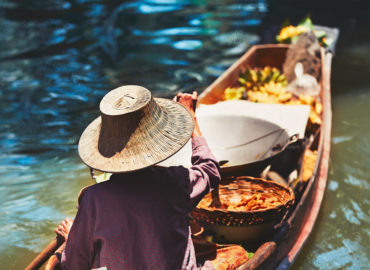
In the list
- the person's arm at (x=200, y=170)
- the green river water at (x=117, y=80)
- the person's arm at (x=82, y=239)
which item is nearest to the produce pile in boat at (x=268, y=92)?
the green river water at (x=117, y=80)

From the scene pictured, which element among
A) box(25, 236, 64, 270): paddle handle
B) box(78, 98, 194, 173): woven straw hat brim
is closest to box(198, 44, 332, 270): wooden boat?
box(78, 98, 194, 173): woven straw hat brim

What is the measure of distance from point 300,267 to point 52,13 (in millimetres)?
10850

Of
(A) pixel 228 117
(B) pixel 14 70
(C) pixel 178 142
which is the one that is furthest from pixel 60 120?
(C) pixel 178 142

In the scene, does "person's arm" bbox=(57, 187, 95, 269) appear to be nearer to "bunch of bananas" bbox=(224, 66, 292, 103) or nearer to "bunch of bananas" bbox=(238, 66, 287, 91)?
"bunch of bananas" bbox=(224, 66, 292, 103)

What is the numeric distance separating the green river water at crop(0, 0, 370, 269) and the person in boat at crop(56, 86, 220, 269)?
194 centimetres

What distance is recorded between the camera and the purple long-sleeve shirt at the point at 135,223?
145cm

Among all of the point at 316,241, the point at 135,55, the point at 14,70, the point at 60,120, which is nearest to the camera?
the point at 316,241

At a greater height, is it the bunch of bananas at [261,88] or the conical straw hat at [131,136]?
the conical straw hat at [131,136]

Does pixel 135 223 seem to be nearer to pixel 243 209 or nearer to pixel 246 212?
pixel 246 212

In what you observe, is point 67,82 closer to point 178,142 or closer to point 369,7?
point 178,142

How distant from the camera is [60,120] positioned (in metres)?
5.80

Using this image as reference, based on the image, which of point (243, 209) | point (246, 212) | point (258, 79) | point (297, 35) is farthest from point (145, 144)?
point (297, 35)

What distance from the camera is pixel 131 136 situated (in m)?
1.51

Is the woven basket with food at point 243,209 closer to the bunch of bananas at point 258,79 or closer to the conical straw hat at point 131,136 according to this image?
the conical straw hat at point 131,136
